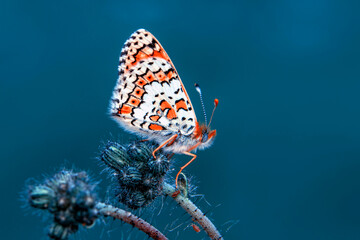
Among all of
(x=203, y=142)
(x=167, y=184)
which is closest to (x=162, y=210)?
(x=167, y=184)

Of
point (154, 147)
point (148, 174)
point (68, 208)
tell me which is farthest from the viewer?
point (154, 147)

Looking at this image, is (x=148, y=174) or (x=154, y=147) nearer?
(x=148, y=174)

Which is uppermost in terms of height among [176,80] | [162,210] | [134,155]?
[176,80]

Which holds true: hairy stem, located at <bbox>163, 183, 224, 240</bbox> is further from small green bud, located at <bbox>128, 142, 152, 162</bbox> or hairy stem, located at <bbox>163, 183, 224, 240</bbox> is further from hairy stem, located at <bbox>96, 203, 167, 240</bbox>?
hairy stem, located at <bbox>96, 203, 167, 240</bbox>

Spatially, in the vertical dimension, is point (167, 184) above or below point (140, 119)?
below

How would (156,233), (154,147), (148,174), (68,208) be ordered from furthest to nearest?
(154,147) < (148,174) < (156,233) < (68,208)

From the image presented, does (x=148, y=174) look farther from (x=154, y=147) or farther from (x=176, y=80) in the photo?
(x=176, y=80)

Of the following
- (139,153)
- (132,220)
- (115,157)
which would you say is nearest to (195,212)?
(132,220)

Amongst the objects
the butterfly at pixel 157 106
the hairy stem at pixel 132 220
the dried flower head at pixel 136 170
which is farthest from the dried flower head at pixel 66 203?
the butterfly at pixel 157 106
